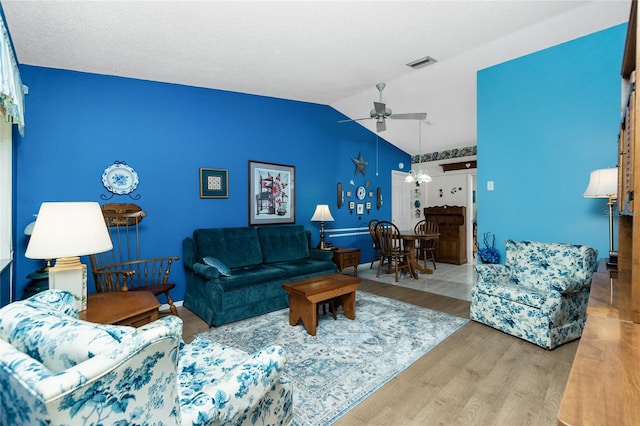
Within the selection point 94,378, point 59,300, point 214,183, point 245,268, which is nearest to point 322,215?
point 245,268

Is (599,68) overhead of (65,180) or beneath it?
overhead

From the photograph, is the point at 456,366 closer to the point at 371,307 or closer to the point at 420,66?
the point at 371,307

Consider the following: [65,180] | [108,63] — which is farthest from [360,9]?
[65,180]

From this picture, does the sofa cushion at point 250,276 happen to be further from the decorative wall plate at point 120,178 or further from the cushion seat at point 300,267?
the decorative wall plate at point 120,178

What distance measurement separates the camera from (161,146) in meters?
3.51

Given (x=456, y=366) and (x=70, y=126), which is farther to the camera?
(x=70, y=126)

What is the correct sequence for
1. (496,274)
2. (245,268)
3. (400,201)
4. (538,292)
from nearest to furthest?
(538,292)
(496,274)
(245,268)
(400,201)

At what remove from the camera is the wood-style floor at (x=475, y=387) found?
1708mm

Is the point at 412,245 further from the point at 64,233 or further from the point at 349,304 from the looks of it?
the point at 64,233

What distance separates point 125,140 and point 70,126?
→ 47cm

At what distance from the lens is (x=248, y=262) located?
12.7 ft

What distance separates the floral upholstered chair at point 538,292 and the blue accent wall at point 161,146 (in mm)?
2875

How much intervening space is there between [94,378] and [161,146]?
3356 mm

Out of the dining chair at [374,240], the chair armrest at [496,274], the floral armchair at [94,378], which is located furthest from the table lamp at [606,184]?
the dining chair at [374,240]
